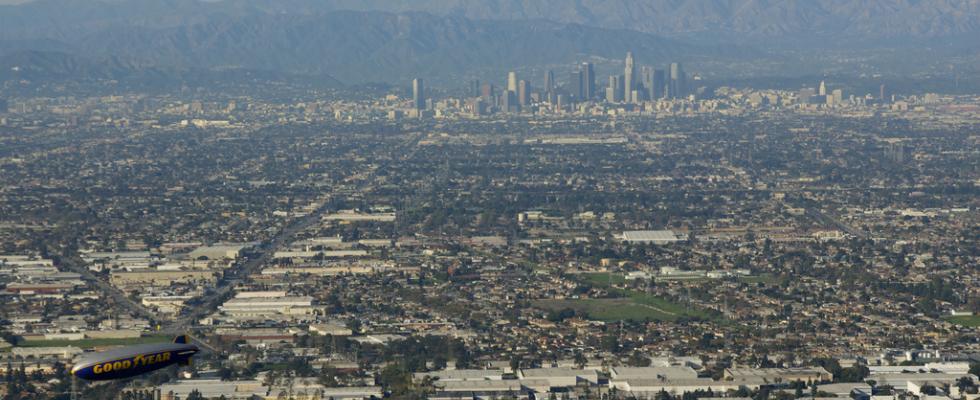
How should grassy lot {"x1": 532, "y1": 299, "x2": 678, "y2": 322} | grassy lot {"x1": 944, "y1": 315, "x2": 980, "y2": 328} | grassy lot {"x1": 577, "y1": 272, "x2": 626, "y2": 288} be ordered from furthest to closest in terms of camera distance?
grassy lot {"x1": 577, "y1": 272, "x2": 626, "y2": 288}
grassy lot {"x1": 532, "y1": 299, "x2": 678, "y2": 322}
grassy lot {"x1": 944, "y1": 315, "x2": 980, "y2": 328}

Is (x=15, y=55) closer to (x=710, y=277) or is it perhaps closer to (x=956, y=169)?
(x=956, y=169)

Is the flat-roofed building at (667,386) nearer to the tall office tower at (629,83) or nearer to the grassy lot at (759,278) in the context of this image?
the grassy lot at (759,278)

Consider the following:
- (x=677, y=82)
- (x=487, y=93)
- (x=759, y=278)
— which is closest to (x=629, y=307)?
(x=759, y=278)

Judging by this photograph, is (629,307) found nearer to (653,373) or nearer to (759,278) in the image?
(759,278)


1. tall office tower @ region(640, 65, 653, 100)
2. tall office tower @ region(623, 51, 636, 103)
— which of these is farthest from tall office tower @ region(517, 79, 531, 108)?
tall office tower @ region(640, 65, 653, 100)

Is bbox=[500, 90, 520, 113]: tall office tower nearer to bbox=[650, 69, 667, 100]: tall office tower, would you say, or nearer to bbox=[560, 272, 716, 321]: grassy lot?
bbox=[650, 69, 667, 100]: tall office tower

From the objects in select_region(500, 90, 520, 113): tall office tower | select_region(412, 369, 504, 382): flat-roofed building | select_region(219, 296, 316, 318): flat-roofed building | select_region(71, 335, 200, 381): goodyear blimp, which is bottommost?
select_region(500, 90, 520, 113): tall office tower
